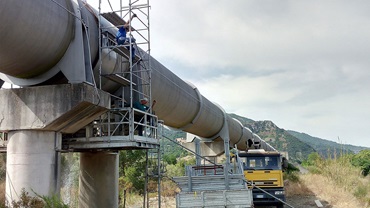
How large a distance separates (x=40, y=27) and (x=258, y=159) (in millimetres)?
12437

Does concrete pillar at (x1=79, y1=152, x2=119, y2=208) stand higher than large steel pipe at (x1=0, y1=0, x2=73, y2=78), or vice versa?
large steel pipe at (x1=0, y1=0, x2=73, y2=78)

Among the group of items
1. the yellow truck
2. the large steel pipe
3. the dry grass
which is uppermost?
the large steel pipe

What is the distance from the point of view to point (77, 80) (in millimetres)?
8703

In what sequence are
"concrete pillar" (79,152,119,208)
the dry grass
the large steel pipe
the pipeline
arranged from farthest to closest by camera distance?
the dry grass < "concrete pillar" (79,152,119,208) < the pipeline < the large steel pipe

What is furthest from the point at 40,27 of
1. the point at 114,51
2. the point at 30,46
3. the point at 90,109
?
the point at 114,51

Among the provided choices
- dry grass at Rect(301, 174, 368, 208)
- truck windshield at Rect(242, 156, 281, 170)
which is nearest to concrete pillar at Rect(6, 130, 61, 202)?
truck windshield at Rect(242, 156, 281, 170)

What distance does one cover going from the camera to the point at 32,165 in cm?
823

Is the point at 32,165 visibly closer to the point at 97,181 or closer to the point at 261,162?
the point at 97,181

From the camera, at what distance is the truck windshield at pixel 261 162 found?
17.5 m

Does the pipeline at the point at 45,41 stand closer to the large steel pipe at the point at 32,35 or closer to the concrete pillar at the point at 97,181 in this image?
the large steel pipe at the point at 32,35

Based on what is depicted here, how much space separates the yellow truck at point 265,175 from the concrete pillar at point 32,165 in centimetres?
1050

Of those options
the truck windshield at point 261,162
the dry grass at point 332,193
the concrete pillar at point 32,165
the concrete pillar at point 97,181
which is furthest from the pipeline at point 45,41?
the dry grass at point 332,193

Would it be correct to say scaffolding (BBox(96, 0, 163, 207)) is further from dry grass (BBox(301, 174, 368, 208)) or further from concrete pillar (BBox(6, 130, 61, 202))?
dry grass (BBox(301, 174, 368, 208))

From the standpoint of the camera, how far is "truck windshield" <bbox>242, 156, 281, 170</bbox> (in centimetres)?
1745
